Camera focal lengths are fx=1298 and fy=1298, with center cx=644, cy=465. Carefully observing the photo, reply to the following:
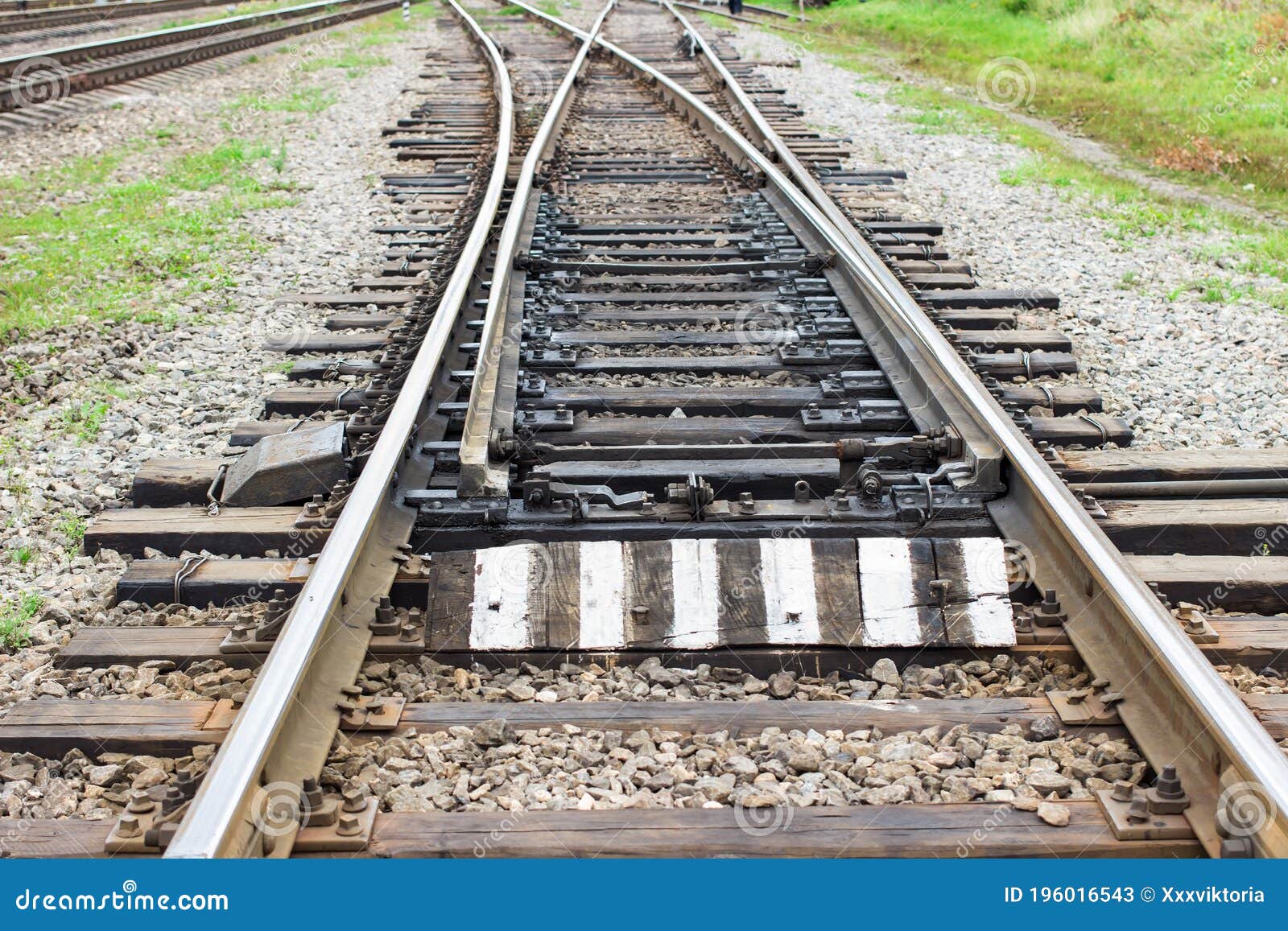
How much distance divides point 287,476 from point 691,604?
1421 millimetres

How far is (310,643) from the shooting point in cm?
280

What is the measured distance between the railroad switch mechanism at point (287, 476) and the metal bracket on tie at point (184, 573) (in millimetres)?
440

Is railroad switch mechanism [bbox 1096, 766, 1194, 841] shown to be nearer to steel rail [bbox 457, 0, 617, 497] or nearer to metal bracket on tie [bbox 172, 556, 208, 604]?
steel rail [bbox 457, 0, 617, 497]

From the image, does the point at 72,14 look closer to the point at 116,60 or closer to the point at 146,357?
the point at 116,60

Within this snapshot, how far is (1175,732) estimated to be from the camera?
2.70 metres

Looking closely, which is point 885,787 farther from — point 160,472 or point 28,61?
point 28,61

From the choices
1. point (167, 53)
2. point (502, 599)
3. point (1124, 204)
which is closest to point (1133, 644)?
point (502, 599)

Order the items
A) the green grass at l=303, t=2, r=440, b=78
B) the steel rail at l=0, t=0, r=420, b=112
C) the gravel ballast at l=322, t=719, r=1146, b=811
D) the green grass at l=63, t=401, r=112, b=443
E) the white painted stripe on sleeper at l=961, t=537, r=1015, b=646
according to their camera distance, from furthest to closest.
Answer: the green grass at l=303, t=2, r=440, b=78 → the steel rail at l=0, t=0, r=420, b=112 → the green grass at l=63, t=401, r=112, b=443 → the white painted stripe on sleeper at l=961, t=537, r=1015, b=646 → the gravel ballast at l=322, t=719, r=1146, b=811

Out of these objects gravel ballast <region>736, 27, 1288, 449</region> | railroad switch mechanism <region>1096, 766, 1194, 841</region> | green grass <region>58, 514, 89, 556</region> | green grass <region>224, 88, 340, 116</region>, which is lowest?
railroad switch mechanism <region>1096, 766, 1194, 841</region>

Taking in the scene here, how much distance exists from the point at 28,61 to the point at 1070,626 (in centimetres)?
1346

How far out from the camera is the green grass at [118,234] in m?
6.47

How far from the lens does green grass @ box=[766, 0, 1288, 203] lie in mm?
11203

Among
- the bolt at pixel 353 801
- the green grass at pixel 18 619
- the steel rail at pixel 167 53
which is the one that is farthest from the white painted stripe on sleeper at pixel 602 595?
the steel rail at pixel 167 53

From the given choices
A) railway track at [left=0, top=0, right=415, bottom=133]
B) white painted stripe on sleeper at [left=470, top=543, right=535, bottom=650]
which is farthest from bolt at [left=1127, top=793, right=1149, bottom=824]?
railway track at [left=0, top=0, right=415, bottom=133]
